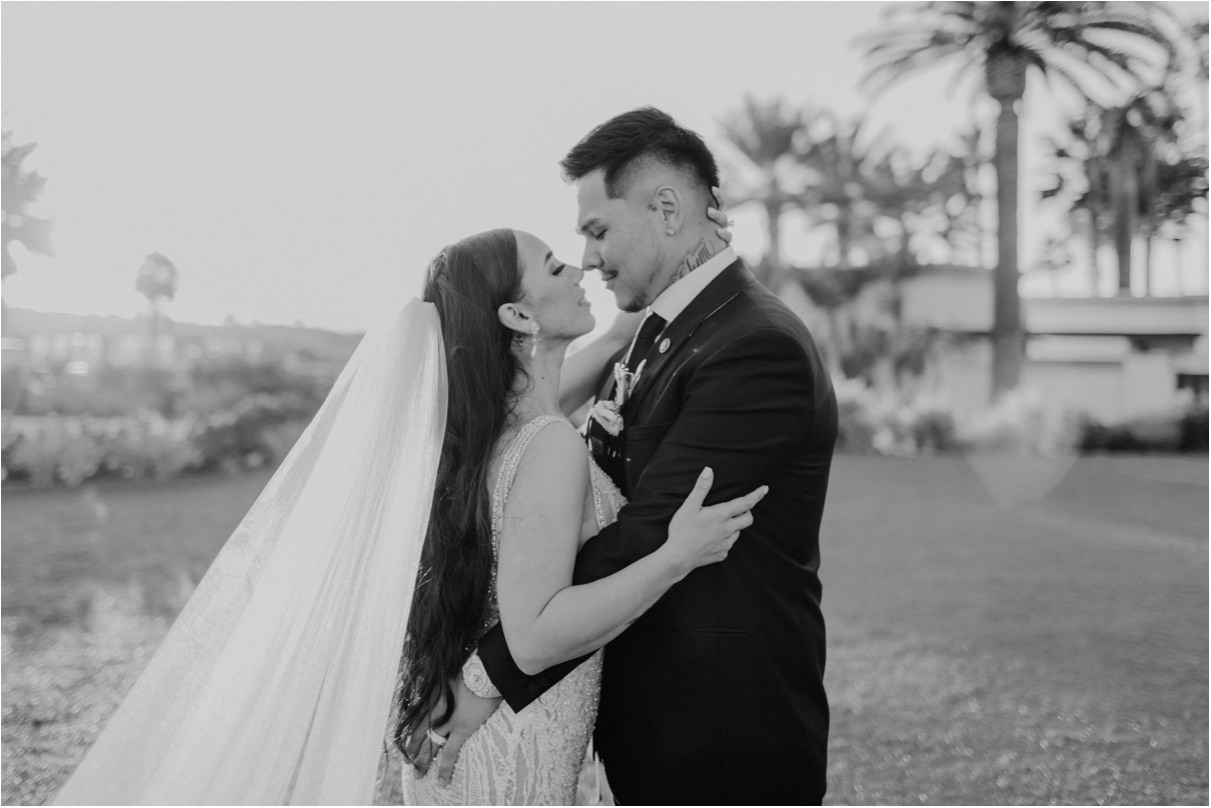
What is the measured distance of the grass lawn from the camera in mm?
5660

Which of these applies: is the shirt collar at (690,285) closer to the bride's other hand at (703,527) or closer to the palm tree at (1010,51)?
the bride's other hand at (703,527)

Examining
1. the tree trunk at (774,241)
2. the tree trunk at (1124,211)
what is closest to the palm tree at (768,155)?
the tree trunk at (774,241)

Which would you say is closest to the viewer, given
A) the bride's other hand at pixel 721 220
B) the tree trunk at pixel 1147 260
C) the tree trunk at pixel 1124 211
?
the bride's other hand at pixel 721 220

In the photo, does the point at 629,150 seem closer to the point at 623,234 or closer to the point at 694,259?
the point at 623,234

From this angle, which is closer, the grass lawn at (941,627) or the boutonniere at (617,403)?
the boutonniere at (617,403)

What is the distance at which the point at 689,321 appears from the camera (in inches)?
112

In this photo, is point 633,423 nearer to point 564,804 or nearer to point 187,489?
point 564,804

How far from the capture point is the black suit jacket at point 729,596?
253 cm

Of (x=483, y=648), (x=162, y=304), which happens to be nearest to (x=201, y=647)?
(x=483, y=648)

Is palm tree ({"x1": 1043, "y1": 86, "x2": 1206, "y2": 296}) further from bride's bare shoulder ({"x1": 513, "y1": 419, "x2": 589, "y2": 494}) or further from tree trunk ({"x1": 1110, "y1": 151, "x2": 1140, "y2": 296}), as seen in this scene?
bride's bare shoulder ({"x1": 513, "y1": 419, "x2": 589, "y2": 494})

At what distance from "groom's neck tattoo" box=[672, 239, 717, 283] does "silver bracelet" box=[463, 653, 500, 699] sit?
1.32 meters

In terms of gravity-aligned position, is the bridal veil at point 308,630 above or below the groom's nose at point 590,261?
below

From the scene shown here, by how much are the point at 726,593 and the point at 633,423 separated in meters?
0.57

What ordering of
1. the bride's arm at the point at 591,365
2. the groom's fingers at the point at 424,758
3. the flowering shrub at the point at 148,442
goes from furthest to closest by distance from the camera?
the flowering shrub at the point at 148,442 < the bride's arm at the point at 591,365 < the groom's fingers at the point at 424,758
